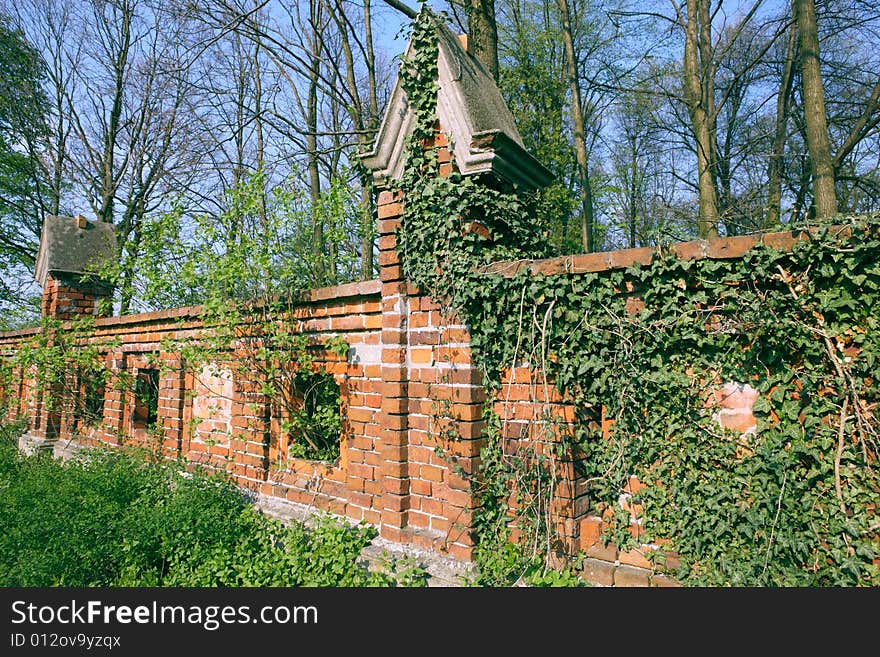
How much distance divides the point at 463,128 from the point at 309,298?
216 centimetres

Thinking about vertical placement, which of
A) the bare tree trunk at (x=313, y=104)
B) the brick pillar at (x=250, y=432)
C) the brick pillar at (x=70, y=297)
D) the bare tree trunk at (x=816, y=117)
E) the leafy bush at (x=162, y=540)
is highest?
the bare tree trunk at (x=313, y=104)

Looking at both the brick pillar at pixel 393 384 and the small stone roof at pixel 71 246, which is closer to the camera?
the brick pillar at pixel 393 384

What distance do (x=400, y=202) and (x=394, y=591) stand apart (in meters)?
2.64

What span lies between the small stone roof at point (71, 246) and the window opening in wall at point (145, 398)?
2356 mm

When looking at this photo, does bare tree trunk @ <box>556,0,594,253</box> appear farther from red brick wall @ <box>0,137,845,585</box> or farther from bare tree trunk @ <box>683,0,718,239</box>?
red brick wall @ <box>0,137,845,585</box>

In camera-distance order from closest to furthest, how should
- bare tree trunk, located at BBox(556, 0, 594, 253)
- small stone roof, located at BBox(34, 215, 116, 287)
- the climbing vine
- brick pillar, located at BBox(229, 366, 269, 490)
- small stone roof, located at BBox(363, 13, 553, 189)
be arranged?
the climbing vine < small stone roof, located at BBox(363, 13, 553, 189) < brick pillar, located at BBox(229, 366, 269, 490) < small stone roof, located at BBox(34, 215, 116, 287) < bare tree trunk, located at BBox(556, 0, 594, 253)

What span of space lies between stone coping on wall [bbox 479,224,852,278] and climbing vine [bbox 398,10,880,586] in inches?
1.3

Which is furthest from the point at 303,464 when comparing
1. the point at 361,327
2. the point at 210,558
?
the point at 361,327

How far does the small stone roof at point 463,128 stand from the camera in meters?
3.55

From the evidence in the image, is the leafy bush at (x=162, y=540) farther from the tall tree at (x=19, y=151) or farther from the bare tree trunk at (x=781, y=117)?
the tall tree at (x=19, y=151)

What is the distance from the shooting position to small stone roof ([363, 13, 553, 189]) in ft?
11.7

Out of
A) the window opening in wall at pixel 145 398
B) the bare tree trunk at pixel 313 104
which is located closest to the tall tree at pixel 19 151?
the bare tree trunk at pixel 313 104

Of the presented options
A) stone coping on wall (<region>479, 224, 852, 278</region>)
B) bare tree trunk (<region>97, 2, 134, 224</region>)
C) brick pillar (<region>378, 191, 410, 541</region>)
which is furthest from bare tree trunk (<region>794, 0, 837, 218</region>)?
bare tree trunk (<region>97, 2, 134, 224</region>)

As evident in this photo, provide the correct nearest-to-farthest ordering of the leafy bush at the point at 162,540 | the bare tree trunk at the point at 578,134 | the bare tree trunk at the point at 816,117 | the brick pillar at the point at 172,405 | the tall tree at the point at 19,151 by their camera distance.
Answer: the leafy bush at the point at 162,540
the brick pillar at the point at 172,405
the bare tree trunk at the point at 816,117
the bare tree trunk at the point at 578,134
the tall tree at the point at 19,151
